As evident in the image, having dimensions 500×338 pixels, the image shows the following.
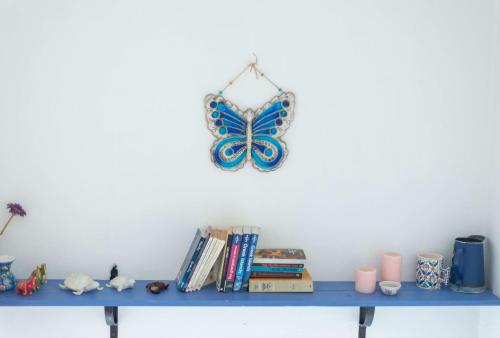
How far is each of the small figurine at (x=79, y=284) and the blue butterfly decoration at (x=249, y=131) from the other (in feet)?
2.20

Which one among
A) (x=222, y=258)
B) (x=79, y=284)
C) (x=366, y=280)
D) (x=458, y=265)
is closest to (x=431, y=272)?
(x=458, y=265)

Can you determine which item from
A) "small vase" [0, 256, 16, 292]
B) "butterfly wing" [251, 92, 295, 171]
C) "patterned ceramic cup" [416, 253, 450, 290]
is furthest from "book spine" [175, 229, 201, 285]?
"patterned ceramic cup" [416, 253, 450, 290]

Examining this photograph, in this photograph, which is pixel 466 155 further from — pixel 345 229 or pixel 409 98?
pixel 345 229

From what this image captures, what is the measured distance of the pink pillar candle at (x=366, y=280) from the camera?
2045 mm

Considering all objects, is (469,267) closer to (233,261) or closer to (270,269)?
(270,269)

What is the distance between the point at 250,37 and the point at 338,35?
1.19ft

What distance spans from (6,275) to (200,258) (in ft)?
2.44

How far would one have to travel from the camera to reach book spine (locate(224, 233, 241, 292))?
6.46 ft

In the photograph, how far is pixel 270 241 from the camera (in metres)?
2.16

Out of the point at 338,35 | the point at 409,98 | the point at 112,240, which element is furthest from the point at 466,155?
the point at 112,240

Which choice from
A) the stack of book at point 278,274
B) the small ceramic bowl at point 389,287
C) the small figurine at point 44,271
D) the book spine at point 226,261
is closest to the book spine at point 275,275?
the stack of book at point 278,274

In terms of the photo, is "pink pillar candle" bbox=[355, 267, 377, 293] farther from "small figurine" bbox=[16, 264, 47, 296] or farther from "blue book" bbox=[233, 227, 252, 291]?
"small figurine" bbox=[16, 264, 47, 296]

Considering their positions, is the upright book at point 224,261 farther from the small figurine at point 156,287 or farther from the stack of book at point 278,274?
the small figurine at point 156,287

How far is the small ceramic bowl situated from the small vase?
1.45m
